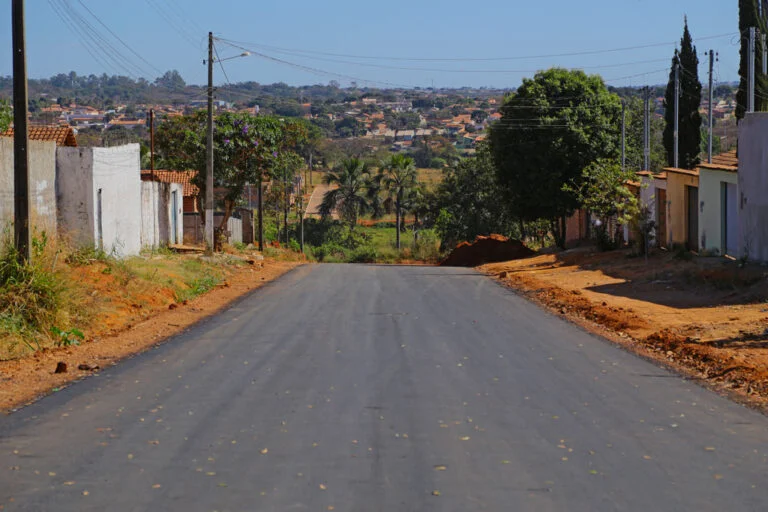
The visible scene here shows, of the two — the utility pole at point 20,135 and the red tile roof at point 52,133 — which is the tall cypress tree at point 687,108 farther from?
the utility pole at point 20,135

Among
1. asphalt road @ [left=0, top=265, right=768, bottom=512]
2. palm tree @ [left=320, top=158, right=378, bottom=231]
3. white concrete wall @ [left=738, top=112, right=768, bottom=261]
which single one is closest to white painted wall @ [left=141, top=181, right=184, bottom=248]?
white concrete wall @ [left=738, top=112, right=768, bottom=261]

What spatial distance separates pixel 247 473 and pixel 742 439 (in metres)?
4.80

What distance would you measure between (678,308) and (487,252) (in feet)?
86.5

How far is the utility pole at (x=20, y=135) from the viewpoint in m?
16.9

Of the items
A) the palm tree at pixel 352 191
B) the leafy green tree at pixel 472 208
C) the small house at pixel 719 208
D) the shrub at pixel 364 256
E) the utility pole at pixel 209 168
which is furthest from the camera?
the palm tree at pixel 352 191

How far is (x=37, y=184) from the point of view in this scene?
78.2 feet

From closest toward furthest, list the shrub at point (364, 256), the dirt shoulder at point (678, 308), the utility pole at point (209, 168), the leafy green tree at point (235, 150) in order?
the dirt shoulder at point (678, 308) < the utility pole at point (209, 168) < the leafy green tree at point (235, 150) < the shrub at point (364, 256)

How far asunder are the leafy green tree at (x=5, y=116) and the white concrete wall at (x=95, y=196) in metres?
1.75

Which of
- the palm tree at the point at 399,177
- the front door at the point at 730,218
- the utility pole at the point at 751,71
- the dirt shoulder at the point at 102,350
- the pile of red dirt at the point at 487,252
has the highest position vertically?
the utility pole at the point at 751,71

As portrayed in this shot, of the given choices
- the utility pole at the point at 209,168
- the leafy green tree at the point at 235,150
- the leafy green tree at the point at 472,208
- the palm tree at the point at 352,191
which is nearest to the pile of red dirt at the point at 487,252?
the leafy green tree at the point at 235,150

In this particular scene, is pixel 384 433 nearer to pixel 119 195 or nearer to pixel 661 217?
pixel 119 195

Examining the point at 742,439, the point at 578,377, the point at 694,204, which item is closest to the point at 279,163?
the point at 694,204

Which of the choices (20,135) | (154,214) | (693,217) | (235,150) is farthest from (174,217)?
(20,135)

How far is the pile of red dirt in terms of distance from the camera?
46125 millimetres
